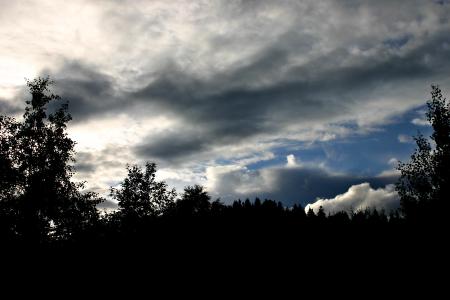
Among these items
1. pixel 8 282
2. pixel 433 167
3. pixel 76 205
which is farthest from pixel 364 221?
pixel 76 205

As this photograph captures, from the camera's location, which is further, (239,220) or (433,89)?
(433,89)

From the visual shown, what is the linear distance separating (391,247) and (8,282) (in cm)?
2570

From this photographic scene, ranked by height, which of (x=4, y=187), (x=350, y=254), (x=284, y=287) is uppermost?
(x=4, y=187)

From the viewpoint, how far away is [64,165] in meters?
41.3

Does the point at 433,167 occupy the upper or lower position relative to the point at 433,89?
lower

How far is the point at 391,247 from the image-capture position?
2511 cm

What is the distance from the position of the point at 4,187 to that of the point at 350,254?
34.8 metres

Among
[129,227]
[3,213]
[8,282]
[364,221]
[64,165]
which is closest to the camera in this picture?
[8,282]

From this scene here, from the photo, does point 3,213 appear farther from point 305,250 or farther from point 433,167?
point 433,167

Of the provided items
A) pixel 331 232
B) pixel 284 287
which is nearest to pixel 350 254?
pixel 331 232

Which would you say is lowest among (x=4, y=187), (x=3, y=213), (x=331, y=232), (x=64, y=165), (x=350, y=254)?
(x=350, y=254)

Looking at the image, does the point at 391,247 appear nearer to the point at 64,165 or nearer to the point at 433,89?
the point at 433,89

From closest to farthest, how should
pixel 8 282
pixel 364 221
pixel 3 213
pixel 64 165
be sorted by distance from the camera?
1. pixel 8 282
2. pixel 364 221
3. pixel 3 213
4. pixel 64 165

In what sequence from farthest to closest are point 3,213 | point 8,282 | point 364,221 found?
point 3,213 < point 364,221 < point 8,282
